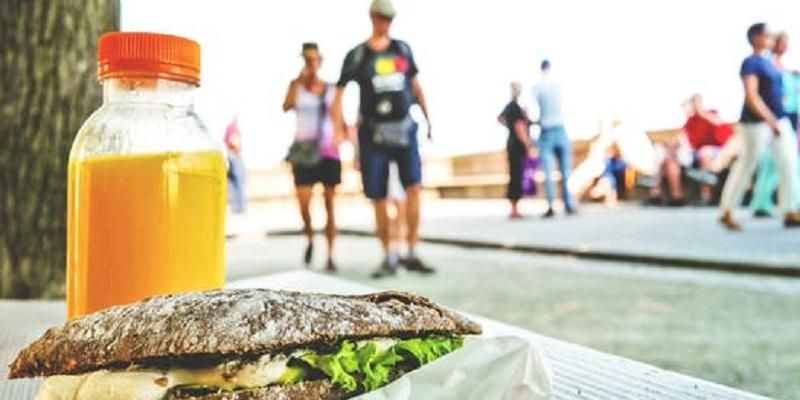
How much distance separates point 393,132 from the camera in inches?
236

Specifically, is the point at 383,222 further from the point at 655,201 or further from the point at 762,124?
the point at 655,201

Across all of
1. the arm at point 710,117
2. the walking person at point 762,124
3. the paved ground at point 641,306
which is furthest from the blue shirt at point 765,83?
the arm at point 710,117

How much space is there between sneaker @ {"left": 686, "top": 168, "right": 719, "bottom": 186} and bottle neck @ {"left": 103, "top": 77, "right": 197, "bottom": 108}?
12952mm

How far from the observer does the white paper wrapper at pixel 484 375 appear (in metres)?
0.85

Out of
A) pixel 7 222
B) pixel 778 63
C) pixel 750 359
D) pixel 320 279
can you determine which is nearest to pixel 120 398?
pixel 320 279

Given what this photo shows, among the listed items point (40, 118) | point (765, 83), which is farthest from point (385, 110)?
point (765, 83)

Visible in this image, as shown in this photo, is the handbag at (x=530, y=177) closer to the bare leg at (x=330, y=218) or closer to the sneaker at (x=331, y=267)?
the bare leg at (x=330, y=218)

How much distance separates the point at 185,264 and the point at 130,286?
72 millimetres

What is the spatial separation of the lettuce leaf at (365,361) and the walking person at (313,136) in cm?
580

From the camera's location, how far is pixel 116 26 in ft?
9.03

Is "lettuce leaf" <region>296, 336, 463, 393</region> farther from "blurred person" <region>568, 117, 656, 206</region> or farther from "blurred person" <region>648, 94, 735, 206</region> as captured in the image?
"blurred person" <region>568, 117, 656, 206</region>

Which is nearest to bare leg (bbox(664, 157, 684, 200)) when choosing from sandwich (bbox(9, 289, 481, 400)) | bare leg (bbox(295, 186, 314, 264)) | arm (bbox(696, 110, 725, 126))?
arm (bbox(696, 110, 725, 126))

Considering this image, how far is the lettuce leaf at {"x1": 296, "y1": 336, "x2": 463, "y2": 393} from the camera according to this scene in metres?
0.81

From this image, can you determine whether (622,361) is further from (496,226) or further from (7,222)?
(496,226)
